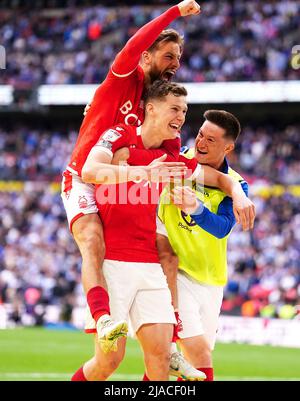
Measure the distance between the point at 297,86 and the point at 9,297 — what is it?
12.0 m

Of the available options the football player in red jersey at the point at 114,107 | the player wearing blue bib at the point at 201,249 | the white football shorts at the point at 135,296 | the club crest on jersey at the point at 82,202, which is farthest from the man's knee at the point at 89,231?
the player wearing blue bib at the point at 201,249

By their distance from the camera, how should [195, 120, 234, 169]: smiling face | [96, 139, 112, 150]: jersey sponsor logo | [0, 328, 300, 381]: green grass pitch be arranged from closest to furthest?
[96, 139, 112, 150]: jersey sponsor logo < [195, 120, 234, 169]: smiling face < [0, 328, 300, 381]: green grass pitch

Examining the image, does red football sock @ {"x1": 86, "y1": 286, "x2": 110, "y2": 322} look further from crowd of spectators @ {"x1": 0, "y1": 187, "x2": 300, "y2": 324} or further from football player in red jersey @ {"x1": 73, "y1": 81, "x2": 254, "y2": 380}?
crowd of spectators @ {"x1": 0, "y1": 187, "x2": 300, "y2": 324}

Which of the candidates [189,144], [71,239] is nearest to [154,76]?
[71,239]

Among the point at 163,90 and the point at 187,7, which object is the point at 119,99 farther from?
the point at 187,7

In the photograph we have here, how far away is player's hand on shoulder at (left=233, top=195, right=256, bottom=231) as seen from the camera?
23.1 ft

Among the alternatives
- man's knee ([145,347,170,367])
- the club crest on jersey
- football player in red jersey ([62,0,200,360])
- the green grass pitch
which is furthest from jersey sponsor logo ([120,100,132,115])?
the green grass pitch

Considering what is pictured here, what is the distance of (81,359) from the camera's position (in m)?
16.0

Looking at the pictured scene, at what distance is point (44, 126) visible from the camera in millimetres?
35344

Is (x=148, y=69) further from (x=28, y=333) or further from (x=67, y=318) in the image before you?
(x=67, y=318)

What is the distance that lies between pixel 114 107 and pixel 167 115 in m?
0.55

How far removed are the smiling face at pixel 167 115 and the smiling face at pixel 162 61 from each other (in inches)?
21.5

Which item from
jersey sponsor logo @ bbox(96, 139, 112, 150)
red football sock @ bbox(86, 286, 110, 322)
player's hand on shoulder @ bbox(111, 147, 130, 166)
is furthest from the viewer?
player's hand on shoulder @ bbox(111, 147, 130, 166)

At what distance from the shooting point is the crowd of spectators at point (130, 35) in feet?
102
